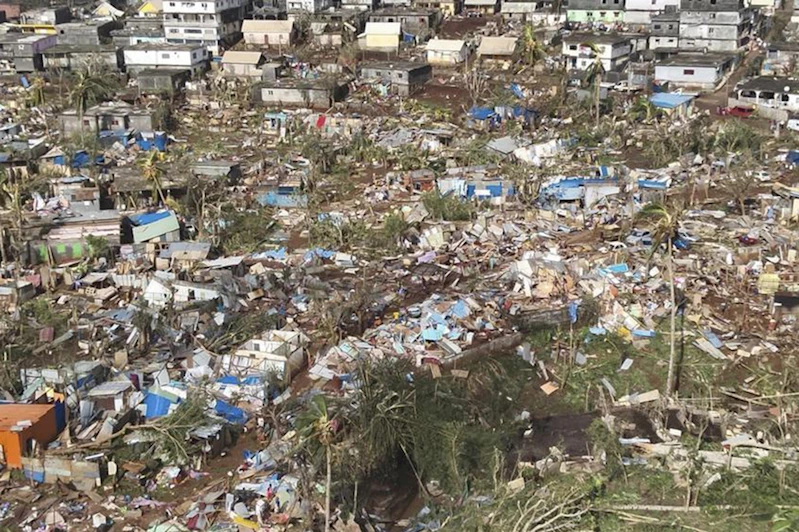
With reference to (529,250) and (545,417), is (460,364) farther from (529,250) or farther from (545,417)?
(529,250)

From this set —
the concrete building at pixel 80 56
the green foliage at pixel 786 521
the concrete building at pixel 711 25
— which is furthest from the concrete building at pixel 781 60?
the green foliage at pixel 786 521

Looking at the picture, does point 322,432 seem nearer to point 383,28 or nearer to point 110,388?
point 110,388

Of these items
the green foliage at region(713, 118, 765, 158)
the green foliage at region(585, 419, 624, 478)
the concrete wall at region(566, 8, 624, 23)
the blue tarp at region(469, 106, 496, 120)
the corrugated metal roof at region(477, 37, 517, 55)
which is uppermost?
the concrete wall at region(566, 8, 624, 23)

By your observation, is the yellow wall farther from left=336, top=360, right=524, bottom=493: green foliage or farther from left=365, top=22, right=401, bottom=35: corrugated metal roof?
left=336, top=360, right=524, bottom=493: green foliage

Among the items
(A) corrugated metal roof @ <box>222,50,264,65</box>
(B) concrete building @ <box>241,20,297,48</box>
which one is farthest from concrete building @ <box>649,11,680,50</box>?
(A) corrugated metal roof @ <box>222,50,264,65</box>

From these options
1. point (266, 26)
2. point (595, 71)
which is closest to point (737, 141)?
point (595, 71)

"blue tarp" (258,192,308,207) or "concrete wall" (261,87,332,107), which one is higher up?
"concrete wall" (261,87,332,107)

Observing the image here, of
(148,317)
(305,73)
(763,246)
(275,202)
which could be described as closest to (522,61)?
(305,73)
